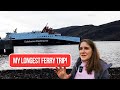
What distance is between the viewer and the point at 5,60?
2798 centimetres

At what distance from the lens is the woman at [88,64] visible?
5.84 m

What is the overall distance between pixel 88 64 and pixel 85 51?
0.24 meters

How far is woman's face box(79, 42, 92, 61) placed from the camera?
598 centimetres

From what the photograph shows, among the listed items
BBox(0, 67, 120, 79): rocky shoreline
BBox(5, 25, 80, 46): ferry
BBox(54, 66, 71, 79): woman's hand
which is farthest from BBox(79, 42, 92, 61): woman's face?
BBox(0, 67, 120, 79): rocky shoreline

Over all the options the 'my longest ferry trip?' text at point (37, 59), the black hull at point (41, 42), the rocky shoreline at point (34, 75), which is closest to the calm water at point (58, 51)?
the black hull at point (41, 42)

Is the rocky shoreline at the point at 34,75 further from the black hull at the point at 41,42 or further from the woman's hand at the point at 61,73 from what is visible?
the woman's hand at the point at 61,73

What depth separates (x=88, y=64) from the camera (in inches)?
234

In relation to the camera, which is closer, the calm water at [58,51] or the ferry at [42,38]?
the calm water at [58,51]

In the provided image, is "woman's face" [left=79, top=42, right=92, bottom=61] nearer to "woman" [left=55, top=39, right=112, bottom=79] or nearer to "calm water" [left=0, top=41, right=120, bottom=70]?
"woman" [left=55, top=39, right=112, bottom=79]

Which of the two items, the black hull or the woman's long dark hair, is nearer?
the woman's long dark hair
